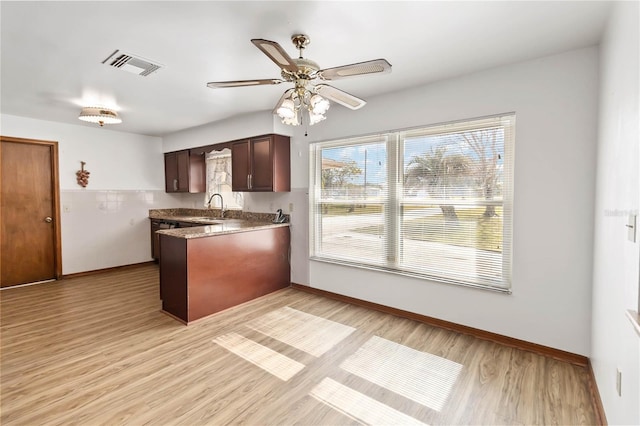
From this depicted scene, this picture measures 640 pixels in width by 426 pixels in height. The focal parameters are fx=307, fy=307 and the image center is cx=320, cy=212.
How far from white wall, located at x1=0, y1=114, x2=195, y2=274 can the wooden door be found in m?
0.11

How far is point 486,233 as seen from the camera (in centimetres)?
286

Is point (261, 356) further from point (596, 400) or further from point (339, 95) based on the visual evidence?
point (596, 400)

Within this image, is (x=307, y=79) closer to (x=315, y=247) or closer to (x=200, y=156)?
(x=315, y=247)

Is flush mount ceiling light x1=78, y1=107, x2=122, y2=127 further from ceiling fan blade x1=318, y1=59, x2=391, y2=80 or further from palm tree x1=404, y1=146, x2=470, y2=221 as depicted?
palm tree x1=404, y1=146, x2=470, y2=221

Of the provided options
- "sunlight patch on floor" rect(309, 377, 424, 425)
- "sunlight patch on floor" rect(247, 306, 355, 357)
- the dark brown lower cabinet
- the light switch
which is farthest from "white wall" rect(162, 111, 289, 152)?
the light switch

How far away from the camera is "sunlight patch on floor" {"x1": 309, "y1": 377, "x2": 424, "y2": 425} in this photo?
6.04 ft

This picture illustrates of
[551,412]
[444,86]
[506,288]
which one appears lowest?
[551,412]

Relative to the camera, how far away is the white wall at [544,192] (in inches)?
93.5

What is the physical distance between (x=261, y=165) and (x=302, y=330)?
231 centimetres

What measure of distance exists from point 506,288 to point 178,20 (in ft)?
10.9

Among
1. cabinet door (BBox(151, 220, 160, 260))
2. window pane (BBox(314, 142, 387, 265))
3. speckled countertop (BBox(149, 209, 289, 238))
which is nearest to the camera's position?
speckled countertop (BBox(149, 209, 289, 238))

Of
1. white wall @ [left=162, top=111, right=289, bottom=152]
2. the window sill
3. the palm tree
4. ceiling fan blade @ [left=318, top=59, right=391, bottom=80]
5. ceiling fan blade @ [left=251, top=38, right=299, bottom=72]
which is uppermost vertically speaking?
white wall @ [left=162, top=111, right=289, bottom=152]

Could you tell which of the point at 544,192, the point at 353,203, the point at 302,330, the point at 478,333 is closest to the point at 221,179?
the point at 353,203

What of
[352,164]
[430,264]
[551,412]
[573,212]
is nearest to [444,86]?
[352,164]
